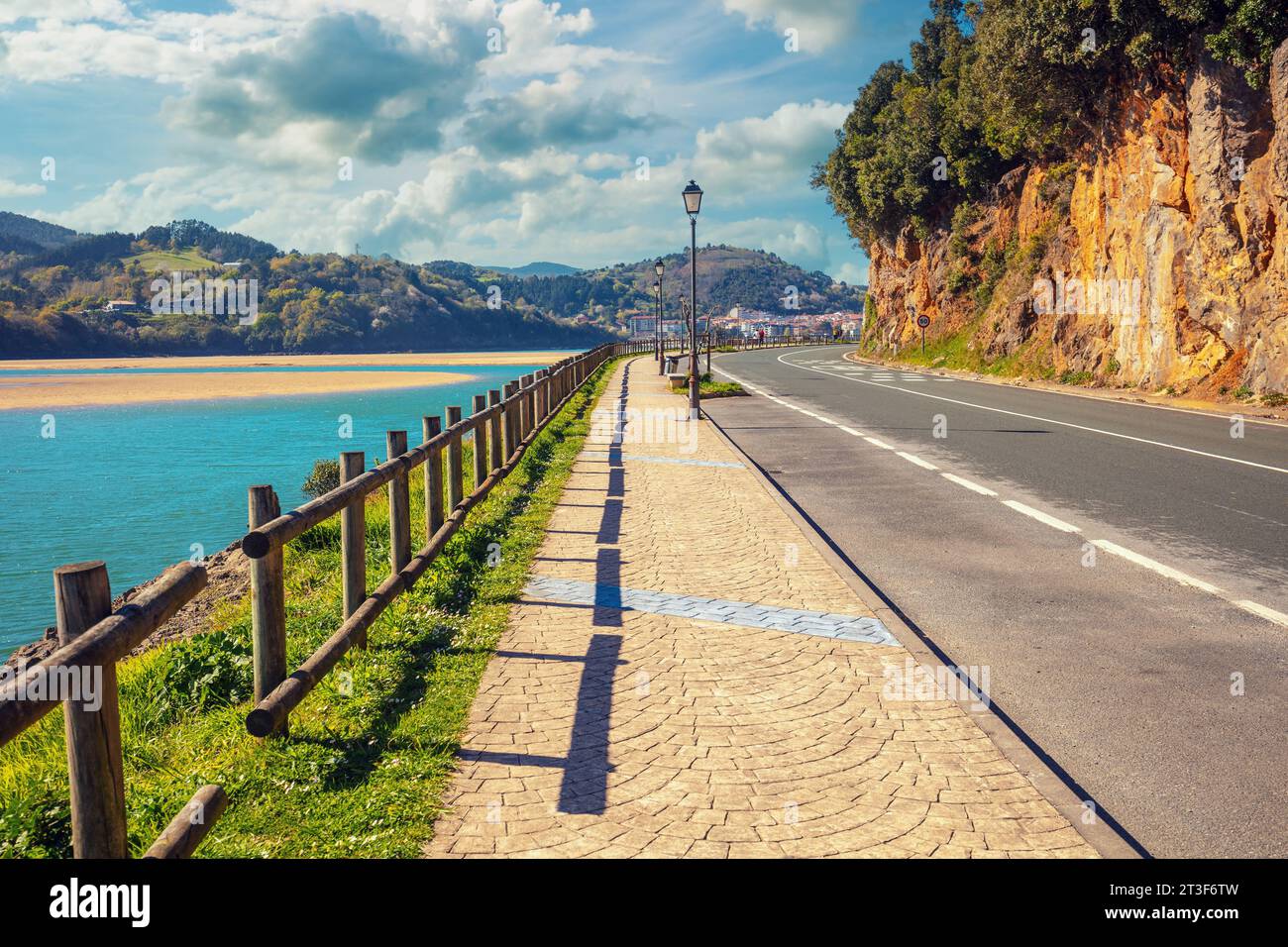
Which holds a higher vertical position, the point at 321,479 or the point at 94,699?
the point at 94,699

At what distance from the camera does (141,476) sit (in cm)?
2591

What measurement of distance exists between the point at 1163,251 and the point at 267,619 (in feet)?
89.5

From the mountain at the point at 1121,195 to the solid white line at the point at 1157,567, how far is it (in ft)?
50.5

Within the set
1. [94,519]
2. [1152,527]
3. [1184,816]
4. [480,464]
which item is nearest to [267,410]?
[94,519]

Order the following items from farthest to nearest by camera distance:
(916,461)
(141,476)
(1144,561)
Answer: (141,476)
(916,461)
(1144,561)

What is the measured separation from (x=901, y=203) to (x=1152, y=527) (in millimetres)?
47184

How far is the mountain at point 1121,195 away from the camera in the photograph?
22.0 metres

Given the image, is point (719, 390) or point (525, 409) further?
point (719, 390)

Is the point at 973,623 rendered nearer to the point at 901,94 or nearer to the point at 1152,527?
the point at 1152,527

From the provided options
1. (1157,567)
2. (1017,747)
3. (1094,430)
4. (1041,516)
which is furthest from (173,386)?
(1017,747)

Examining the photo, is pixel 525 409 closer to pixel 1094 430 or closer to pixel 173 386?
pixel 1094 430

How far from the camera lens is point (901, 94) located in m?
58.0

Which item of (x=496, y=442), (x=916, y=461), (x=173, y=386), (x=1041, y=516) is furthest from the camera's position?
(x=173, y=386)

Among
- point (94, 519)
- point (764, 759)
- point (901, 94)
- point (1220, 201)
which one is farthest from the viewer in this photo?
point (901, 94)
